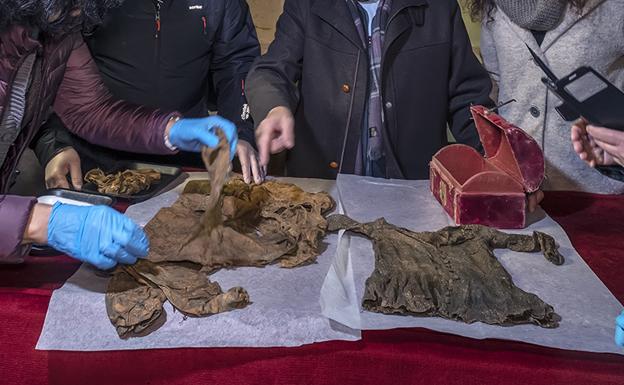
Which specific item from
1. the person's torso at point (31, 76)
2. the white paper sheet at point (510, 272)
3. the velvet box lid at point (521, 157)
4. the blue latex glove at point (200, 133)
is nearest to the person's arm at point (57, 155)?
the person's torso at point (31, 76)

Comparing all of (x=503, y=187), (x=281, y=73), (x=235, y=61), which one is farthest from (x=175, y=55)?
(x=503, y=187)

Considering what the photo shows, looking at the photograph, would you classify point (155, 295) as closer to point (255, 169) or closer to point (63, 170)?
point (255, 169)

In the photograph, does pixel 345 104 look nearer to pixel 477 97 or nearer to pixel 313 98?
pixel 313 98

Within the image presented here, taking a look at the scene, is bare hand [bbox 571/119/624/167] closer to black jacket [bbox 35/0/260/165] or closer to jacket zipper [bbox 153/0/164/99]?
black jacket [bbox 35/0/260/165]

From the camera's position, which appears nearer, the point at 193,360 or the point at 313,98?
the point at 193,360

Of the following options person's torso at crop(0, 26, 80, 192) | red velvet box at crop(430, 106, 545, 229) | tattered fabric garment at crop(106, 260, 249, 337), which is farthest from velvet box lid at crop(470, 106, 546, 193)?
person's torso at crop(0, 26, 80, 192)

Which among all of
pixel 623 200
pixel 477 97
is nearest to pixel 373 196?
pixel 477 97

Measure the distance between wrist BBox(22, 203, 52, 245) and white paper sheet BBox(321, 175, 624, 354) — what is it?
1.90 ft

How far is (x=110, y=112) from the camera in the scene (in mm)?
1986

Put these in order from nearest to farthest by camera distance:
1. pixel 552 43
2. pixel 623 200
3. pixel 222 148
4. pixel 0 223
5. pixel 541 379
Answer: pixel 541 379 < pixel 0 223 < pixel 222 148 < pixel 623 200 < pixel 552 43

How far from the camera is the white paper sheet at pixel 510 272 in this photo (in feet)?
4.35

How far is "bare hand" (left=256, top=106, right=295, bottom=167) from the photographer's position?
1912 millimetres

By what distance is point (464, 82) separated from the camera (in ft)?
7.57

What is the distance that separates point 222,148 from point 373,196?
52 cm
